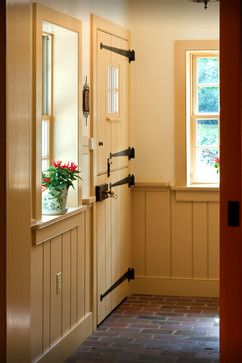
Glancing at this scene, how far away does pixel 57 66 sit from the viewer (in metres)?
4.94

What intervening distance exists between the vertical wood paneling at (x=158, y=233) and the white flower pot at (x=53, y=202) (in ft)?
7.23

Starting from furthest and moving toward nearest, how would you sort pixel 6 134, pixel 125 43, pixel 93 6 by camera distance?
pixel 125 43 → pixel 93 6 → pixel 6 134

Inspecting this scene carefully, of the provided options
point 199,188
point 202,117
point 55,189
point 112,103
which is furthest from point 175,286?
point 55,189

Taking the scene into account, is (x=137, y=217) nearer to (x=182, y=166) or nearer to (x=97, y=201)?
(x=182, y=166)

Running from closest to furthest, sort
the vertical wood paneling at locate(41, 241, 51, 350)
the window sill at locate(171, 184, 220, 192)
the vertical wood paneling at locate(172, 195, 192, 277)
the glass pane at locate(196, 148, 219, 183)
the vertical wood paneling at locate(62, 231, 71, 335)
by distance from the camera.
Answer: the vertical wood paneling at locate(41, 241, 51, 350) → the vertical wood paneling at locate(62, 231, 71, 335) → the window sill at locate(171, 184, 220, 192) → the vertical wood paneling at locate(172, 195, 192, 277) → the glass pane at locate(196, 148, 219, 183)

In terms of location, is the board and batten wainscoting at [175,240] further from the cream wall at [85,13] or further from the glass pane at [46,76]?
the glass pane at [46,76]

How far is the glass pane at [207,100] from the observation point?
6.80 m

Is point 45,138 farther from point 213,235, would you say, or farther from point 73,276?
point 213,235

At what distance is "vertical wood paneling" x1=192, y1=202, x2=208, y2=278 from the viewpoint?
6672 millimetres

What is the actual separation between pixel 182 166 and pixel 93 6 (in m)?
1.86

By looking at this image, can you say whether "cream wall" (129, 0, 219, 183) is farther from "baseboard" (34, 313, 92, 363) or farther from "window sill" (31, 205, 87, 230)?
"baseboard" (34, 313, 92, 363)

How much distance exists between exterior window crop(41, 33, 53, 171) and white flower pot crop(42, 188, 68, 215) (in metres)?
0.26
